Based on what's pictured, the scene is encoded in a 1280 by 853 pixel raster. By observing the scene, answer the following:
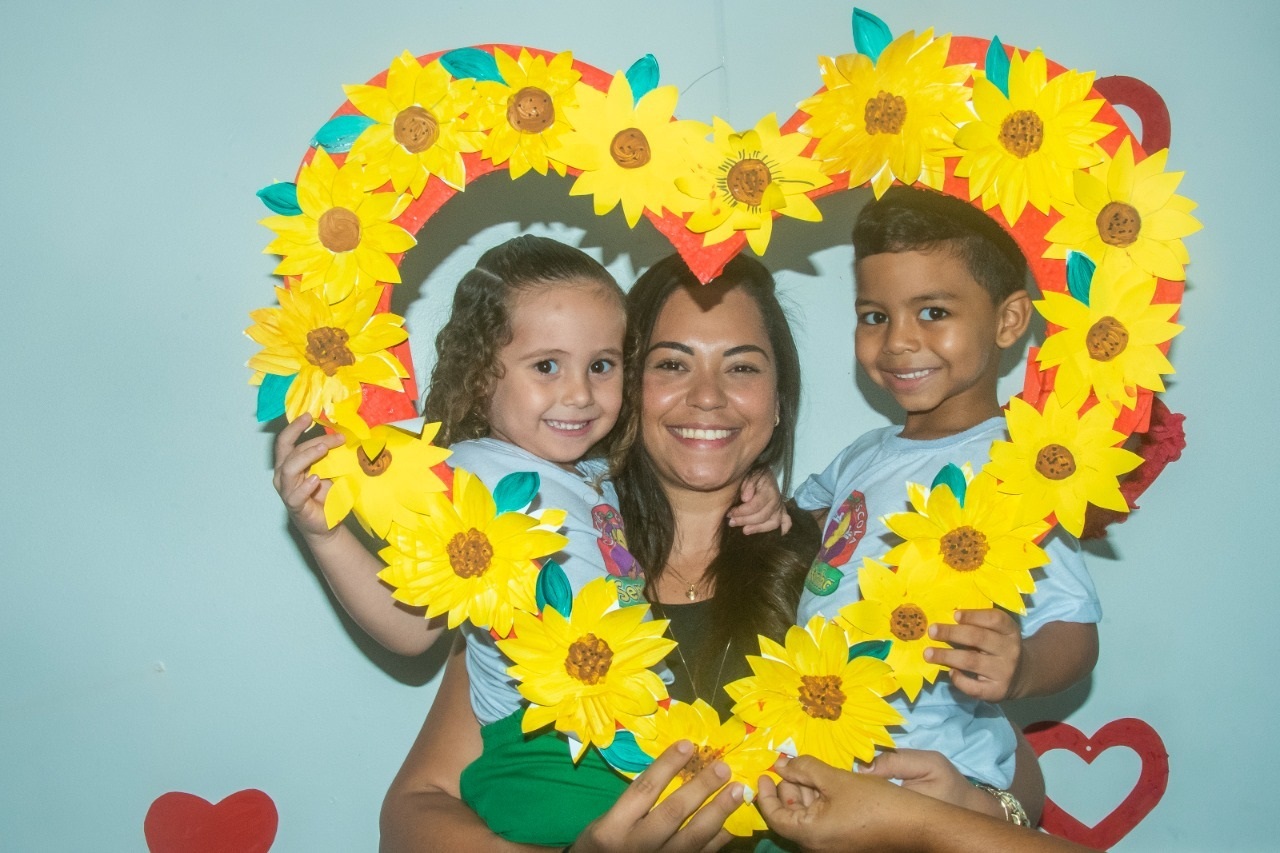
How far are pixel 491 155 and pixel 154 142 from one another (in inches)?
29.3

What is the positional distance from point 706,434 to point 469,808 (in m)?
0.69

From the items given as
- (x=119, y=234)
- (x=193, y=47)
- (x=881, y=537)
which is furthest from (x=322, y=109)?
(x=881, y=537)

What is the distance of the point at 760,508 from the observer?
1.91m

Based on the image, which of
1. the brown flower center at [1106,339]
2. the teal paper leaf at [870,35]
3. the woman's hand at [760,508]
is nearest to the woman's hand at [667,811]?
the woman's hand at [760,508]

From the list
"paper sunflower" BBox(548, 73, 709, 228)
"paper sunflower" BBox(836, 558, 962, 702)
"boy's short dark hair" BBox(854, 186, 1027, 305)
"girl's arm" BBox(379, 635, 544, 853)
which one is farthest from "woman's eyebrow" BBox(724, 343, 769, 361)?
"girl's arm" BBox(379, 635, 544, 853)

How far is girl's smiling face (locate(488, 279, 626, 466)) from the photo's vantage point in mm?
1771

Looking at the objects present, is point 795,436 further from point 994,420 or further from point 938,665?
point 938,665

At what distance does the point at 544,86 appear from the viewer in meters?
1.49

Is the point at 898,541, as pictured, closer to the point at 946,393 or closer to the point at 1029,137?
the point at 946,393

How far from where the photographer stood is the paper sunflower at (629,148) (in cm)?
149

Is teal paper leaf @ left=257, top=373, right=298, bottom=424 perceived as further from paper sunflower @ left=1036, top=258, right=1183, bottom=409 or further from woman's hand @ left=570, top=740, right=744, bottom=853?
paper sunflower @ left=1036, top=258, right=1183, bottom=409

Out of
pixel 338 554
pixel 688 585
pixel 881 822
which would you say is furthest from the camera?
pixel 688 585

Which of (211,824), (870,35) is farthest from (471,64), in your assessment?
(211,824)

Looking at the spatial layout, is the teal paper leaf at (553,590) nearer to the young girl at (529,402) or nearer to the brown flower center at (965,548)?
the young girl at (529,402)
